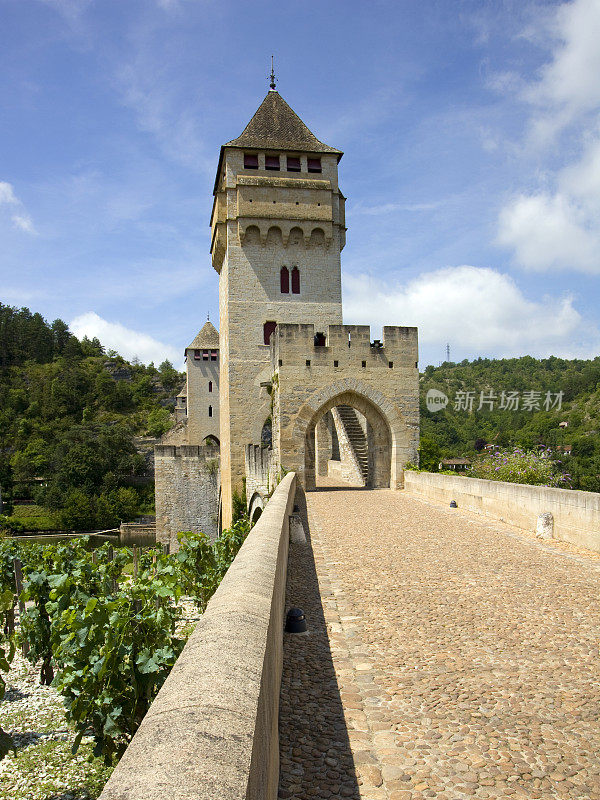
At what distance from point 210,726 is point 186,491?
2915 centimetres

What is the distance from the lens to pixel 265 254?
23.6 m

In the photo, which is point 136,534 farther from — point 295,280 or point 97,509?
point 295,280

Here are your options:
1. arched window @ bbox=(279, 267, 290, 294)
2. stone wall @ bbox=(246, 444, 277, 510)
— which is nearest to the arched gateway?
stone wall @ bbox=(246, 444, 277, 510)

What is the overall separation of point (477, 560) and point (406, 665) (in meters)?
3.50

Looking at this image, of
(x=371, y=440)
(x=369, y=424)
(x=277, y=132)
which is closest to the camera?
(x=369, y=424)

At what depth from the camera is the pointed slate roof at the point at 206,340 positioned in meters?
48.5

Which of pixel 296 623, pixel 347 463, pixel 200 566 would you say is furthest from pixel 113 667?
pixel 347 463

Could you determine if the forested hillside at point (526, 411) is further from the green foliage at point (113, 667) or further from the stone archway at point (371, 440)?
the green foliage at point (113, 667)

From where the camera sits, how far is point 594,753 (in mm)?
2842

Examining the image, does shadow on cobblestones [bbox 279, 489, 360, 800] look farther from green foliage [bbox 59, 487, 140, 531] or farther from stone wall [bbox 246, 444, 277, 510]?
green foliage [bbox 59, 487, 140, 531]

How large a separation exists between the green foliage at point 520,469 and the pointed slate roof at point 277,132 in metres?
14.8

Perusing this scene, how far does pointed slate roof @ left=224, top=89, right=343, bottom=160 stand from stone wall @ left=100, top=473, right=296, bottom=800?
2308 cm

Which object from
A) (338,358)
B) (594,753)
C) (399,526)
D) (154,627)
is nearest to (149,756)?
(594,753)

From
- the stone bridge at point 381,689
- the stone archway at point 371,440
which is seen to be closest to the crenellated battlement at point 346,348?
the stone archway at point 371,440
